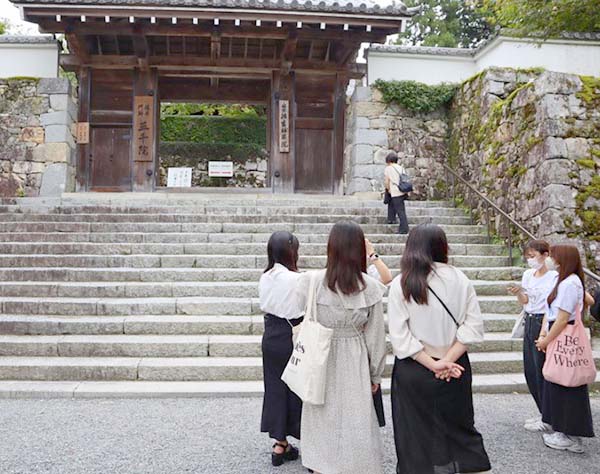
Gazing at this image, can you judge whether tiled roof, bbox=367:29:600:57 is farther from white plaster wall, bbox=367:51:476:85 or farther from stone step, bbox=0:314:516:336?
stone step, bbox=0:314:516:336

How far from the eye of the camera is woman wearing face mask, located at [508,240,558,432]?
3.94m

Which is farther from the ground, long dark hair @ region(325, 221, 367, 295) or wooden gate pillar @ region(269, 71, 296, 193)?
wooden gate pillar @ region(269, 71, 296, 193)

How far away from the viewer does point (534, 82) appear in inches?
308

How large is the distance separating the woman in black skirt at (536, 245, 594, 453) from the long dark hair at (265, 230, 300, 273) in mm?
1868

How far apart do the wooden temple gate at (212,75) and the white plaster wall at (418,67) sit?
0.64 meters

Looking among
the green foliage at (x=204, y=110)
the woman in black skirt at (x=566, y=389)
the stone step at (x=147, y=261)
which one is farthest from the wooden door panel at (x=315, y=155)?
the green foliage at (x=204, y=110)

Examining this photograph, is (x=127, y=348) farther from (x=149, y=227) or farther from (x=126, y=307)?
(x=149, y=227)

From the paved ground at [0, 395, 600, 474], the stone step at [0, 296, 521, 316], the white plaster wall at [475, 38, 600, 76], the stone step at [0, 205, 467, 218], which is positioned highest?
the white plaster wall at [475, 38, 600, 76]

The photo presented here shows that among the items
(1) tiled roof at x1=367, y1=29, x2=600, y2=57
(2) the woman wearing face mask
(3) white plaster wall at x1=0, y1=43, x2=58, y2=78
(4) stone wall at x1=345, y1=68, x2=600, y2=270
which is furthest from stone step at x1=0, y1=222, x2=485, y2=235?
(1) tiled roof at x1=367, y1=29, x2=600, y2=57

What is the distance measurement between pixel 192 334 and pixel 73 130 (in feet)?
25.2

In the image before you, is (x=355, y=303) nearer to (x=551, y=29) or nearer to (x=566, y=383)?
(x=566, y=383)

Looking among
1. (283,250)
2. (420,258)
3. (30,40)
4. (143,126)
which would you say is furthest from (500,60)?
(420,258)

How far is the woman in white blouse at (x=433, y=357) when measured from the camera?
2.65 metres

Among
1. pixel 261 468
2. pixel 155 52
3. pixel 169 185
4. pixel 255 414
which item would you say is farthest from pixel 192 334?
pixel 155 52
